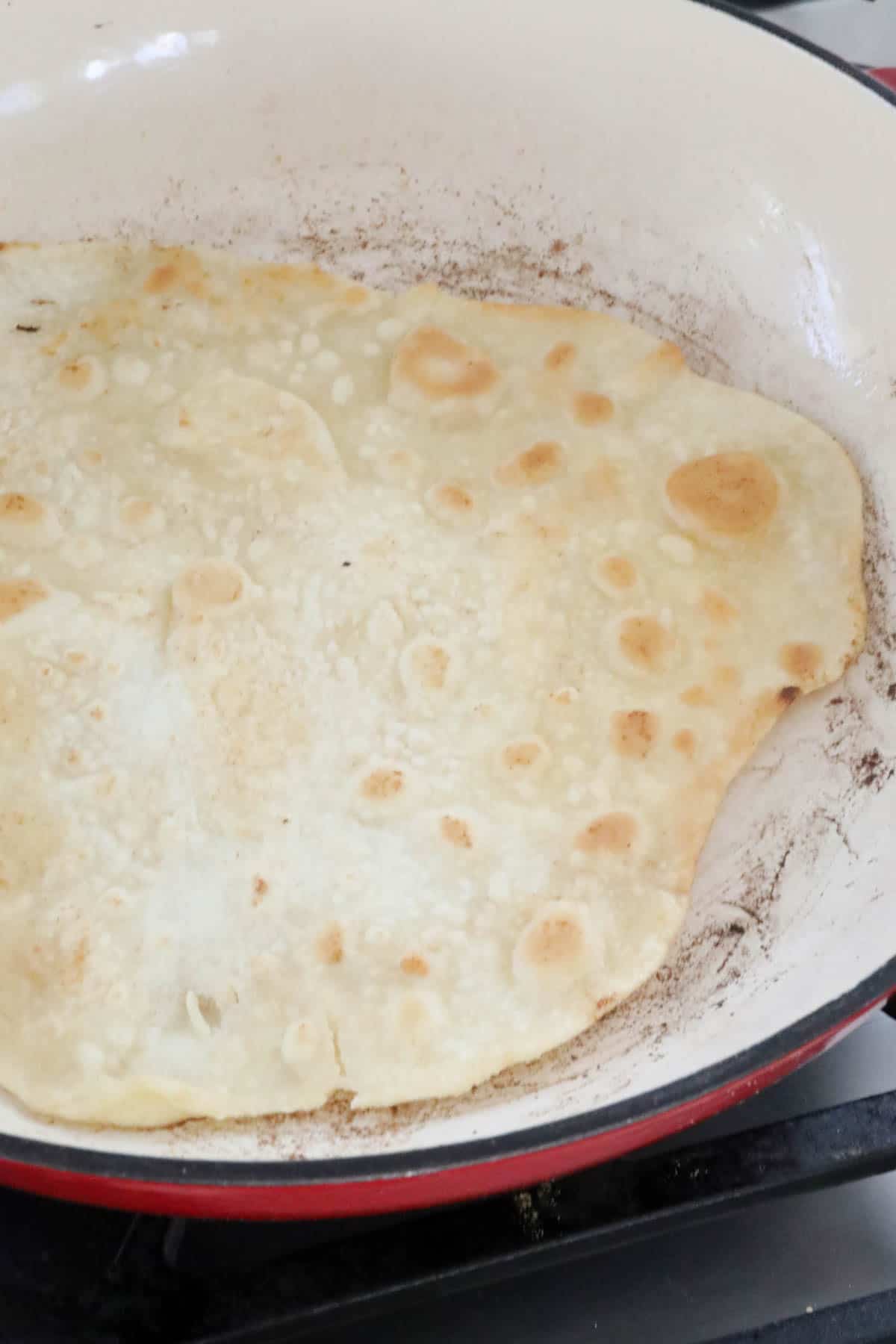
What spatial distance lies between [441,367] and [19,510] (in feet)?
1.07

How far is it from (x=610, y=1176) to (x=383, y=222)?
80 cm

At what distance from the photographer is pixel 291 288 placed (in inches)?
39.5

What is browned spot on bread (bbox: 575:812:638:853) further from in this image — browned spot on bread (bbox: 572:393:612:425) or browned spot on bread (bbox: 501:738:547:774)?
browned spot on bread (bbox: 572:393:612:425)

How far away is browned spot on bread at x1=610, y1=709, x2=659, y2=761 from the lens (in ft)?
2.61

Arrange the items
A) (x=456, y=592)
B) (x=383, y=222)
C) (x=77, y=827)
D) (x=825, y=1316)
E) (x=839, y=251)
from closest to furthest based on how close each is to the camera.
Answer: (x=825, y=1316) → (x=77, y=827) → (x=456, y=592) → (x=839, y=251) → (x=383, y=222)

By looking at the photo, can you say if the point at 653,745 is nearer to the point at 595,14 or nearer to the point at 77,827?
the point at 77,827

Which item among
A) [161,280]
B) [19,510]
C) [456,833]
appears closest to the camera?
[456,833]

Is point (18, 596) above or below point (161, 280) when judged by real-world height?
below

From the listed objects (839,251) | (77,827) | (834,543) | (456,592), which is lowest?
(77,827)

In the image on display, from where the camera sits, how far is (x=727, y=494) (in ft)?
2.90

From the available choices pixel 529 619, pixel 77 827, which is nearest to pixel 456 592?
pixel 529 619

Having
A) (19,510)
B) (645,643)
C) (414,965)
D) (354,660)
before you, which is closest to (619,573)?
(645,643)

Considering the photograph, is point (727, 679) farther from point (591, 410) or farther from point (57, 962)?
point (57, 962)

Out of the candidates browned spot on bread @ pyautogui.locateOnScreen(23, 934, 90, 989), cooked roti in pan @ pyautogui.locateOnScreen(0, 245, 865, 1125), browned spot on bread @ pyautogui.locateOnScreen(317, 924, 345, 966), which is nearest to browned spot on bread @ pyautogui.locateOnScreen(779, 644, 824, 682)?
cooked roti in pan @ pyautogui.locateOnScreen(0, 245, 865, 1125)
